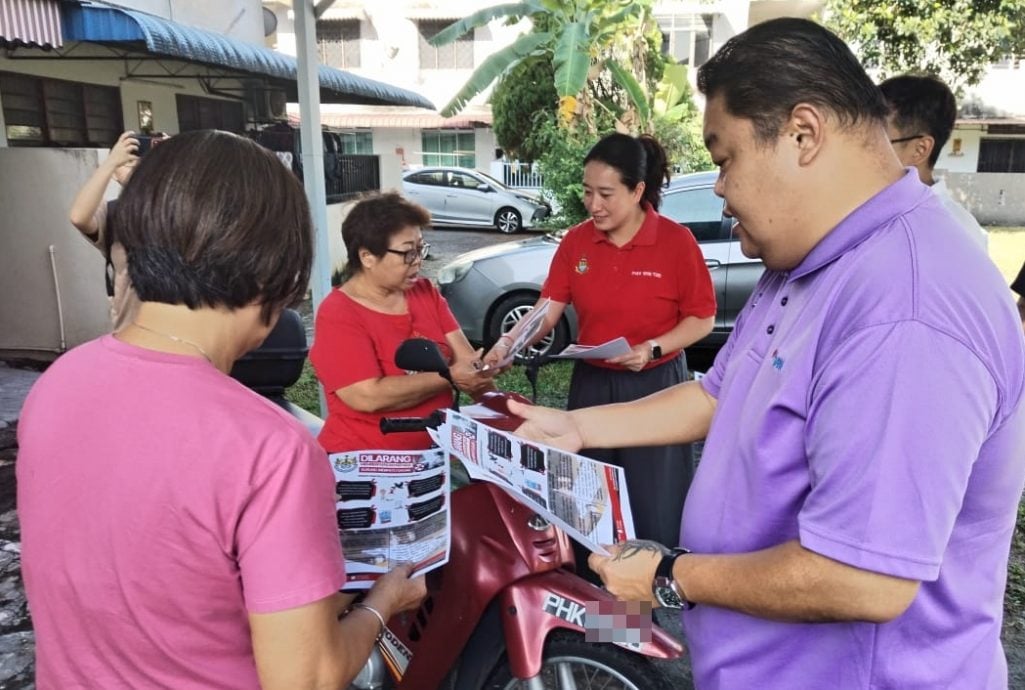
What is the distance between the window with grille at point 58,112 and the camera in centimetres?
769

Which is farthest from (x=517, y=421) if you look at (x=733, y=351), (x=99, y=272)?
(x=99, y=272)

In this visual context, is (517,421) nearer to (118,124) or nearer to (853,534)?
(853,534)

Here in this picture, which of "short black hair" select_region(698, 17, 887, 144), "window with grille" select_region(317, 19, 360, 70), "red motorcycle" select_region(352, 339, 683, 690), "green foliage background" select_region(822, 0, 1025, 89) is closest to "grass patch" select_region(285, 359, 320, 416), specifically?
"red motorcycle" select_region(352, 339, 683, 690)

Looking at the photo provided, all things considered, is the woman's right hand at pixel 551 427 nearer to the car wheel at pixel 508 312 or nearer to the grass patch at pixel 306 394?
the grass patch at pixel 306 394

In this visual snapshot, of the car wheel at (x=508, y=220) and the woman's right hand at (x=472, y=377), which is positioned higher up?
the woman's right hand at (x=472, y=377)

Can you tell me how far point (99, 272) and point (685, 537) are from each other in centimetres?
662

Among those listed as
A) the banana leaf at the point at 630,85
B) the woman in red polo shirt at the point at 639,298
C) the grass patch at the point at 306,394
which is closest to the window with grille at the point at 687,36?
the banana leaf at the point at 630,85

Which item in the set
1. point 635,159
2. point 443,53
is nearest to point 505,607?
point 635,159

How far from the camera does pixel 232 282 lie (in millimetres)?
1042

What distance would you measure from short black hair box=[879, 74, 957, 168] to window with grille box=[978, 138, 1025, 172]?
19.1 metres

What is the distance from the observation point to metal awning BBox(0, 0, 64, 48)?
16.9 feet

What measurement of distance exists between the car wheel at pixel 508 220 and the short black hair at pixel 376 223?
1434 cm

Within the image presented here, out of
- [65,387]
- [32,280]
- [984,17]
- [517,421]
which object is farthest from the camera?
[984,17]

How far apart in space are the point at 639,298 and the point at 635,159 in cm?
51
